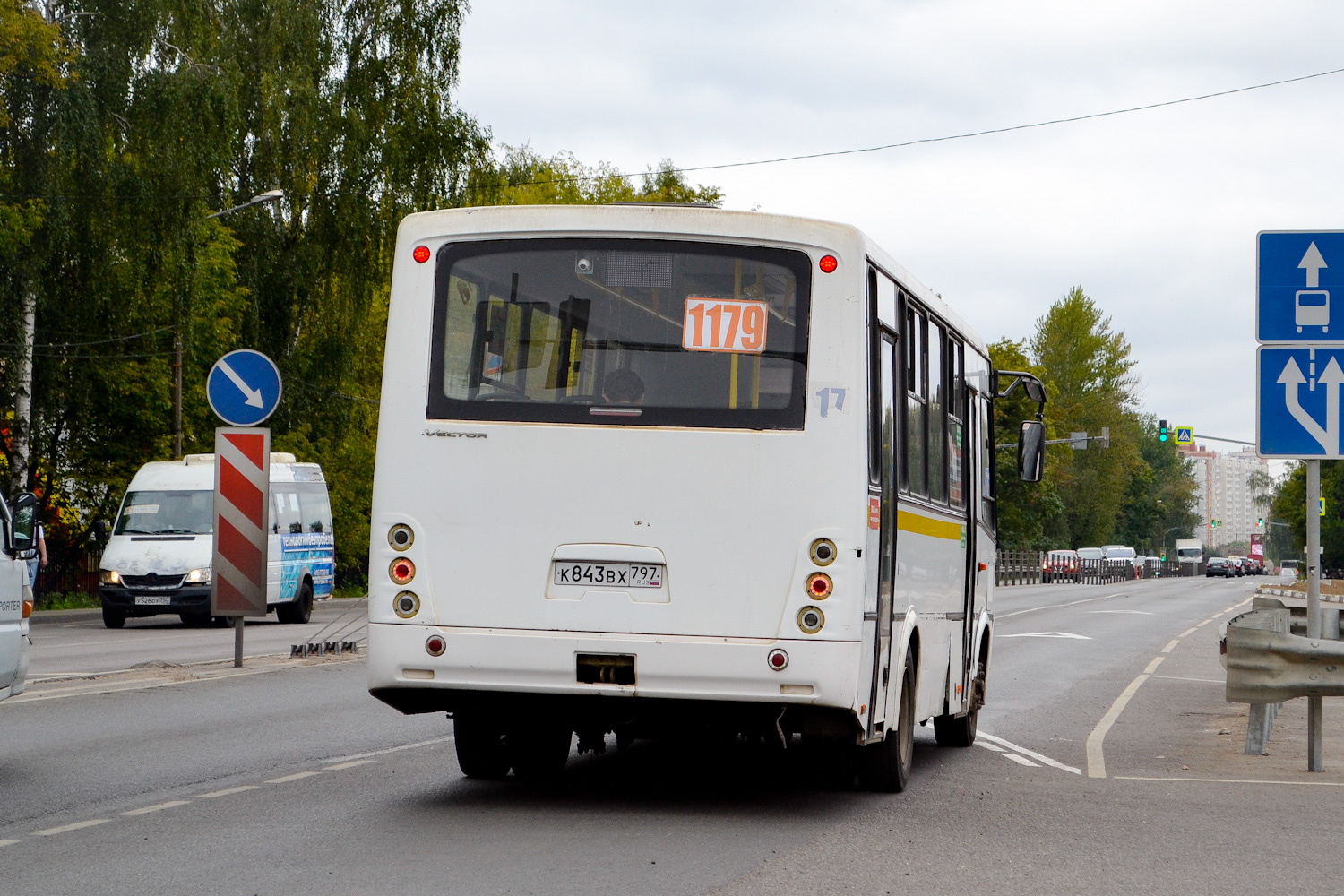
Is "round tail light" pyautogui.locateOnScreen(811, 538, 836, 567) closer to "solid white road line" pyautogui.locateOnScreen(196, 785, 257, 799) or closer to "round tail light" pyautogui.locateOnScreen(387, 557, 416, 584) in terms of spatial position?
"round tail light" pyautogui.locateOnScreen(387, 557, 416, 584)

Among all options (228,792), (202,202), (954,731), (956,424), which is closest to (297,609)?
(202,202)

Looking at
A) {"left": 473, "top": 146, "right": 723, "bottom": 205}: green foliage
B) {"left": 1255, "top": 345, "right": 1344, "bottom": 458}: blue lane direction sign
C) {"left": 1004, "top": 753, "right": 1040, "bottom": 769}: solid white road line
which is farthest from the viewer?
{"left": 473, "top": 146, "right": 723, "bottom": 205}: green foliage

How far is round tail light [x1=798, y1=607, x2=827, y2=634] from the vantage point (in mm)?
8648

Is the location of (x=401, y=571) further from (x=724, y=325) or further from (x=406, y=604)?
(x=724, y=325)

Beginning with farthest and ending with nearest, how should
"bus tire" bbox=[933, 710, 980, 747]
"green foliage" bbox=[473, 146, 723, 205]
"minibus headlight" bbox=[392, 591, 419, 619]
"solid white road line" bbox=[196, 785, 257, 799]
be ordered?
"green foliage" bbox=[473, 146, 723, 205] < "bus tire" bbox=[933, 710, 980, 747] < "solid white road line" bbox=[196, 785, 257, 799] < "minibus headlight" bbox=[392, 591, 419, 619]

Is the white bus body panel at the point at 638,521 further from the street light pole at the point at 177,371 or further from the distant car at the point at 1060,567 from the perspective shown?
the distant car at the point at 1060,567

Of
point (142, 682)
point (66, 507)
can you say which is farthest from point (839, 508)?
point (66, 507)

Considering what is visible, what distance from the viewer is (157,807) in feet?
29.4

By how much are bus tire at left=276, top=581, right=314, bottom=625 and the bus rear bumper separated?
22.8 m

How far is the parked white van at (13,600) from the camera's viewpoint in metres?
10.8

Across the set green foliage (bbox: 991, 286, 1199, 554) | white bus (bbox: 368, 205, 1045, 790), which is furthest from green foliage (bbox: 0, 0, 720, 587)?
green foliage (bbox: 991, 286, 1199, 554)

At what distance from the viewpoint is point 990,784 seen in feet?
36.0

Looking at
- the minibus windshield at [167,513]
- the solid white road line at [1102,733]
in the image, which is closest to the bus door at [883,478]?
the solid white road line at [1102,733]

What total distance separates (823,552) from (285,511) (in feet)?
77.4
